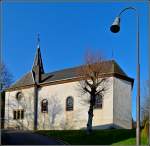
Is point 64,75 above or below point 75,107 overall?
above

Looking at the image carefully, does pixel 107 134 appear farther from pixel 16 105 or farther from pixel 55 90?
pixel 16 105

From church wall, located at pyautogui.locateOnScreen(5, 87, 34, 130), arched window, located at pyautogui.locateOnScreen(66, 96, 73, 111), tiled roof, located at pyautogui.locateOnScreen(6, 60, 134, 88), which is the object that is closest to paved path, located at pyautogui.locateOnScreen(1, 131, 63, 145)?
tiled roof, located at pyautogui.locateOnScreen(6, 60, 134, 88)

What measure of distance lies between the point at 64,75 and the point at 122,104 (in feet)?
34.0

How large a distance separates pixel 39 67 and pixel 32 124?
31.8ft

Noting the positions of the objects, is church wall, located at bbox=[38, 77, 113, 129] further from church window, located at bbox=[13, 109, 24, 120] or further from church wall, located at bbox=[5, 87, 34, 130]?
church window, located at bbox=[13, 109, 24, 120]

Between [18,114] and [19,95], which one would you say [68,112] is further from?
[19,95]

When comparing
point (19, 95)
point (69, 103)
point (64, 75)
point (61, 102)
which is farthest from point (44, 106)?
point (64, 75)

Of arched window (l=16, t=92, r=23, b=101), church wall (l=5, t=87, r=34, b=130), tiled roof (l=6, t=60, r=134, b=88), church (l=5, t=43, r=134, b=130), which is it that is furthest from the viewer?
arched window (l=16, t=92, r=23, b=101)

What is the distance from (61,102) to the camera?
5112 cm

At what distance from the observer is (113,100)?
150 ft

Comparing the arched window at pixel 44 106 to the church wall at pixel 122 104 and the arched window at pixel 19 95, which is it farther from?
the church wall at pixel 122 104

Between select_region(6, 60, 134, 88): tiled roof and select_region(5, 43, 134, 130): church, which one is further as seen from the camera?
select_region(6, 60, 134, 88): tiled roof

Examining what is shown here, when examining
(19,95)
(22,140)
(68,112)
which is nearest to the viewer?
(22,140)

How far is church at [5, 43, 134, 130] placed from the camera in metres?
46.1
